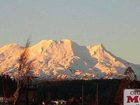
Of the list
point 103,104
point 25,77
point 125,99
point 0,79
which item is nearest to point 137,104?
point 125,99

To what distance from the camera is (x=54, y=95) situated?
16925cm

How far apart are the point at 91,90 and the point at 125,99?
164367 millimetres

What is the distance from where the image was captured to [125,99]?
32.6 feet

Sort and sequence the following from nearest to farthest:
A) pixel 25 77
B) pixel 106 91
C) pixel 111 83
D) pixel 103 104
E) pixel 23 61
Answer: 1. pixel 23 61
2. pixel 25 77
3. pixel 103 104
4. pixel 106 91
5. pixel 111 83

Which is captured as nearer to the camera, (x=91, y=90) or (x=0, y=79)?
(x=0, y=79)

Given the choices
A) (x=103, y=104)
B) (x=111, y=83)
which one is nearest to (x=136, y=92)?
(x=103, y=104)

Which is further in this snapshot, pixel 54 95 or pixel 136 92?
pixel 54 95

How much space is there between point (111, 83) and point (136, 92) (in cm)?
18829

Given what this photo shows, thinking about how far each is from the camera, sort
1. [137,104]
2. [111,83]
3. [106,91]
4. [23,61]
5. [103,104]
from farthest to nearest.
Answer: [111,83] < [106,91] < [103,104] < [23,61] < [137,104]

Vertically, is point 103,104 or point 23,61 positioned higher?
point 23,61

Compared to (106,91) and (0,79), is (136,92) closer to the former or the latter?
(0,79)

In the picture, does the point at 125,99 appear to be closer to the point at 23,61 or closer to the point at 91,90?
the point at 23,61

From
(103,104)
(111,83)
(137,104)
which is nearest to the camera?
(137,104)

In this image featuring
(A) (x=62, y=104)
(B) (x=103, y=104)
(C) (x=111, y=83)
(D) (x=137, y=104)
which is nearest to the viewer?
(D) (x=137, y=104)
